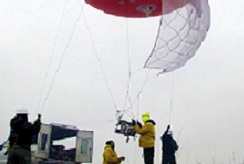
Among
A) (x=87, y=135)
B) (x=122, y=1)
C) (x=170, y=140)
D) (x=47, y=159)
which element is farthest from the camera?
(x=87, y=135)

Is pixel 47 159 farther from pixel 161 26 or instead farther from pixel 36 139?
pixel 161 26

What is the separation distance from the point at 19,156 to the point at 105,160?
2.37m

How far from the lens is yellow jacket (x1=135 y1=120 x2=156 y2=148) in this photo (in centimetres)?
864

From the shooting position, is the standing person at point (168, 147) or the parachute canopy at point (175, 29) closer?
the parachute canopy at point (175, 29)

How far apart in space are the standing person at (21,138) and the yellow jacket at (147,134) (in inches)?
103

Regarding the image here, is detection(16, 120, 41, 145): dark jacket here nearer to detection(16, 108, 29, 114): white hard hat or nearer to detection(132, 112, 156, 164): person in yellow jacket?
detection(16, 108, 29, 114): white hard hat

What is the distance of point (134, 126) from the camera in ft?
29.4

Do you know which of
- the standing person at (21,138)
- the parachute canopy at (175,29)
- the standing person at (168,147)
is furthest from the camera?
the standing person at (168,147)

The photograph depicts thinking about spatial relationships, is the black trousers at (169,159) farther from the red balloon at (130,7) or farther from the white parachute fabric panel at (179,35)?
the red balloon at (130,7)

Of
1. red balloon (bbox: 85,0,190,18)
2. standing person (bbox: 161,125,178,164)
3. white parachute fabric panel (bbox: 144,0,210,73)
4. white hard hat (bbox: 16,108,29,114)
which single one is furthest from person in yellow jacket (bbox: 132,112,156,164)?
red balloon (bbox: 85,0,190,18)

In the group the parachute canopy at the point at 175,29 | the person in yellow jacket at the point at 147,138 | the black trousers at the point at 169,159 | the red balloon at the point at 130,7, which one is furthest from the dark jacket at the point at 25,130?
the red balloon at the point at 130,7

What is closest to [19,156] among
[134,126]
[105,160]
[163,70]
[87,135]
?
[105,160]

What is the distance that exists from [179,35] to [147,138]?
257cm

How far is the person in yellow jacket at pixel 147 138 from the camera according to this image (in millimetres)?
Result: 8648
